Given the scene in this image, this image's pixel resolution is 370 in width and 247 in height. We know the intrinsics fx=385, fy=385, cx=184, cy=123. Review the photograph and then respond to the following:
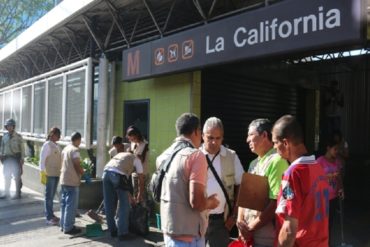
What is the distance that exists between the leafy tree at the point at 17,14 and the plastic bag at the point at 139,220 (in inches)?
886

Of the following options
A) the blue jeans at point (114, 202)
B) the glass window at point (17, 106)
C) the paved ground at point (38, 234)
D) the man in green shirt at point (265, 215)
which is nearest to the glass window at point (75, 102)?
the paved ground at point (38, 234)

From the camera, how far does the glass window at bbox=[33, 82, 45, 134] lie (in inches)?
458

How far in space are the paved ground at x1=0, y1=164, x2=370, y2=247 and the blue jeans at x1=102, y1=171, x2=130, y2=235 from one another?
22 cm

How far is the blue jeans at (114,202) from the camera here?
5.85m

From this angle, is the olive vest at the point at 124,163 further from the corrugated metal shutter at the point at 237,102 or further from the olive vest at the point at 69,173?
the corrugated metal shutter at the point at 237,102

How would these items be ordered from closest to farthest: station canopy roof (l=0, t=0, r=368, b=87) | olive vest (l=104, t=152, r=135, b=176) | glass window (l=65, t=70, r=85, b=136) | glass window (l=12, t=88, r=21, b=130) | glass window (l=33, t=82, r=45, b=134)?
olive vest (l=104, t=152, r=135, b=176) < station canopy roof (l=0, t=0, r=368, b=87) < glass window (l=65, t=70, r=85, b=136) < glass window (l=33, t=82, r=45, b=134) < glass window (l=12, t=88, r=21, b=130)

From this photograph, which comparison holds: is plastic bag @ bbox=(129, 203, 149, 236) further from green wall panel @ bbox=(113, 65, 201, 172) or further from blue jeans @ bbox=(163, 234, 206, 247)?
blue jeans @ bbox=(163, 234, 206, 247)

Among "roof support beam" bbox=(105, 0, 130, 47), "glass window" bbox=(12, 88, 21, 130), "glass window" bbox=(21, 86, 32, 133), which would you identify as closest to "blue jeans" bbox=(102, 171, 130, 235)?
"roof support beam" bbox=(105, 0, 130, 47)

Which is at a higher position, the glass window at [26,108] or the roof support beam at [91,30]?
the roof support beam at [91,30]

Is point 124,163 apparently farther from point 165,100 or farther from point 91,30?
point 91,30

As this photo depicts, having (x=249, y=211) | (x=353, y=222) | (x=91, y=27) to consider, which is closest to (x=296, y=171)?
(x=249, y=211)

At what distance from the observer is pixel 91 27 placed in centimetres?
853

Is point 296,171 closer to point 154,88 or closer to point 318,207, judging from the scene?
point 318,207

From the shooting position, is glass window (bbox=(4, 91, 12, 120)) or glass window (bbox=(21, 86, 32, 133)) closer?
glass window (bbox=(21, 86, 32, 133))
